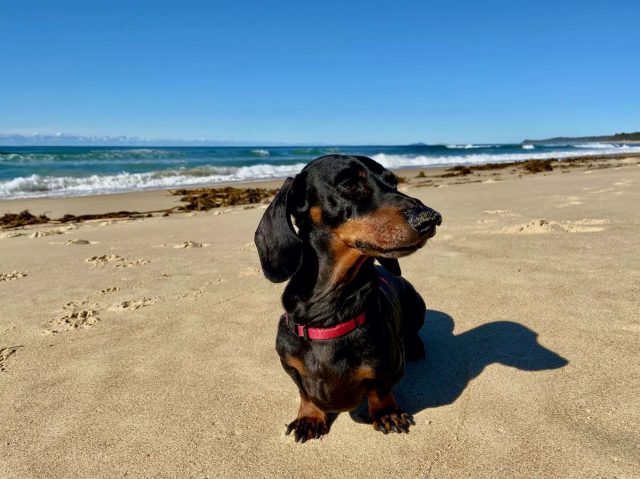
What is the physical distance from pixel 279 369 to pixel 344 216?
1.20m

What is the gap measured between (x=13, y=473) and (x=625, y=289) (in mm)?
4047

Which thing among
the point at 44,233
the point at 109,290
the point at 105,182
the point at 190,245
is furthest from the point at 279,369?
the point at 105,182

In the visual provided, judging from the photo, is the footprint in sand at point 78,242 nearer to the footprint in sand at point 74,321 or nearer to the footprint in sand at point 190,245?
the footprint in sand at point 190,245

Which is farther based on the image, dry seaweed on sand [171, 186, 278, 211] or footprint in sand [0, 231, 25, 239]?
dry seaweed on sand [171, 186, 278, 211]

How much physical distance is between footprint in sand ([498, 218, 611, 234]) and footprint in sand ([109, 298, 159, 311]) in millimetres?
4118

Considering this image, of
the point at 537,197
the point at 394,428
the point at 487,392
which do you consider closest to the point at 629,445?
the point at 487,392

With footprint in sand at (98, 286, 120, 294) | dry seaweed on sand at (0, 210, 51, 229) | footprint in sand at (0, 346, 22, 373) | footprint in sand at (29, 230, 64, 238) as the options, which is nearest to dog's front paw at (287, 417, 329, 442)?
footprint in sand at (0, 346, 22, 373)

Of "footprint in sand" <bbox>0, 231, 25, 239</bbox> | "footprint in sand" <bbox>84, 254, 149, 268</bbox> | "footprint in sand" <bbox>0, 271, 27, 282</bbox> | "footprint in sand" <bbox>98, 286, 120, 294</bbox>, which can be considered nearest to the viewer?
"footprint in sand" <bbox>98, 286, 120, 294</bbox>

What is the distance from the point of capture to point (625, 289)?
3.69 meters

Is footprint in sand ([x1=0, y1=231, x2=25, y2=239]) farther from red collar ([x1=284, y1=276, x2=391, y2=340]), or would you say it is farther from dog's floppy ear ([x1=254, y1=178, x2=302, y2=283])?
red collar ([x1=284, y1=276, x2=391, y2=340])

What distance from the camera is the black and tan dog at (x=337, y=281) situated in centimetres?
218

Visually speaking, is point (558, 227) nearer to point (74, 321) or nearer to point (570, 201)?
point (570, 201)

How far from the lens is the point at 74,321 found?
12.1ft

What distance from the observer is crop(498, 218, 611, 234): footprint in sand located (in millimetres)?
5670
